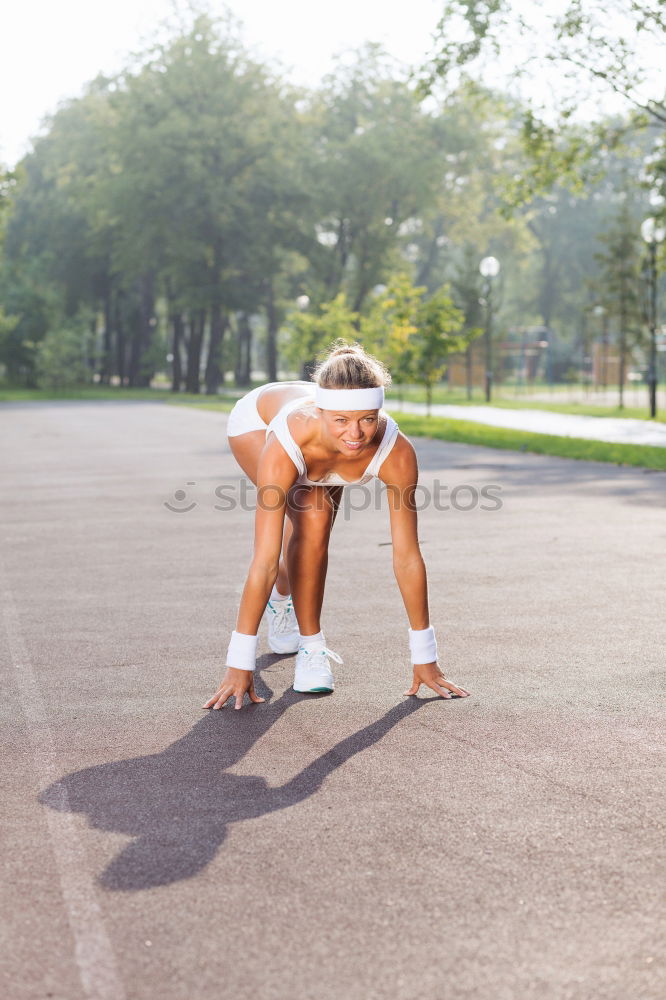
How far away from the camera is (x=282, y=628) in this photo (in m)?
6.23

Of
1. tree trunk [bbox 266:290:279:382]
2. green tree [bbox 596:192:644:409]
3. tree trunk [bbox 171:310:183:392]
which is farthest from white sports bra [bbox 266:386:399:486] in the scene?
tree trunk [bbox 171:310:183:392]

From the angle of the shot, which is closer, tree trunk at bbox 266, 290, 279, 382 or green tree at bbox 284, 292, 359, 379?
green tree at bbox 284, 292, 359, 379

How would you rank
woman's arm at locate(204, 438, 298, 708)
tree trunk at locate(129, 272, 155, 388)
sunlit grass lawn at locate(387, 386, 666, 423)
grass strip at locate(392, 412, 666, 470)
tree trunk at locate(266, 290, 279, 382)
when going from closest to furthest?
woman's arm at locate(204, 438, 298, 708)
grass strip at locate(392, 412, 666, 470)
sunlit grass lawn at locate(387, 386, 666, 423)
tree trunk at locate(266, 290, 279, 382)
tree trunk at locate(129, 272, 155, 388)

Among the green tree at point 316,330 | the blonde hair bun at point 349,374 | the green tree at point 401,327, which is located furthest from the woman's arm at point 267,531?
the green tree at point 316,330

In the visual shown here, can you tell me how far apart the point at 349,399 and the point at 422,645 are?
3.64ft

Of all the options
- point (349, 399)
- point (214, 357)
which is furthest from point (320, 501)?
point (214, 357)

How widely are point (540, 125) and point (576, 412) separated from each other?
6.90 metres

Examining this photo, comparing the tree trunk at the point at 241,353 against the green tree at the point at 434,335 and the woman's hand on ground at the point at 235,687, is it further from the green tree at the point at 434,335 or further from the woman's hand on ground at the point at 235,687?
the woman's hand on ground at the point at 235,687

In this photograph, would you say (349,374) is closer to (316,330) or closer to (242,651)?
(242,651)

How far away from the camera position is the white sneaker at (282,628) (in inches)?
244

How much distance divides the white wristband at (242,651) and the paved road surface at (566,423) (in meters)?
15.3

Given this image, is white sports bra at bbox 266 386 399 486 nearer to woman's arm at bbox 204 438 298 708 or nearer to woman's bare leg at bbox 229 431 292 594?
woman's arm at bbox 204 438 298 708

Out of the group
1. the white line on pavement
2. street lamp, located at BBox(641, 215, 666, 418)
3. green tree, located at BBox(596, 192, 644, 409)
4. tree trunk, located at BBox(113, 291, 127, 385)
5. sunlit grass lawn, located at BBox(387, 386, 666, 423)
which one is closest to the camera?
the white line on pavement

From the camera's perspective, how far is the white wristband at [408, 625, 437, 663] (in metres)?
5.20
